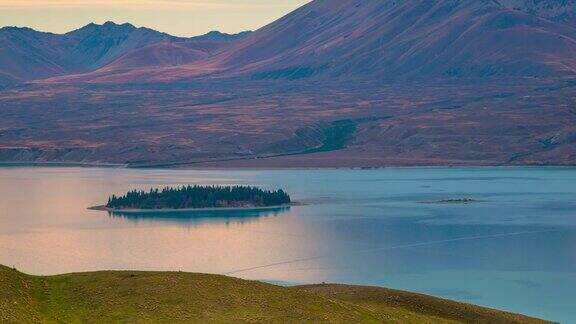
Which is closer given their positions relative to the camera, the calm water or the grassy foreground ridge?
the grassy foreground ridge

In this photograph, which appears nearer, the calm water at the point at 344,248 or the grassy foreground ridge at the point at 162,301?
the grassy foreground ridge at the point at 162,301

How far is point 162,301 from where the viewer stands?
201 ft

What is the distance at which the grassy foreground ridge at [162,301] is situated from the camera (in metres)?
59.3

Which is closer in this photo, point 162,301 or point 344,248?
point 162,301

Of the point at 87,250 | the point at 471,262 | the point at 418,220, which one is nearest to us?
the point at 471,262

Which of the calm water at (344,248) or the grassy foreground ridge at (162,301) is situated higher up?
the grassy foreground ridge at (162,301)

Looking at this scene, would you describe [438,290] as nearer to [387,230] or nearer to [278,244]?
[278,244]

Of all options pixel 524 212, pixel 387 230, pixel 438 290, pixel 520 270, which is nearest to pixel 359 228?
pixel 387 230

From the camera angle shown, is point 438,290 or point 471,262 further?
point 471,262

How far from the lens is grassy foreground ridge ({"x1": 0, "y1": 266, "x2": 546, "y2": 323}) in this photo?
195 ft

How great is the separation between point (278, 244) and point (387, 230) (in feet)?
82.8

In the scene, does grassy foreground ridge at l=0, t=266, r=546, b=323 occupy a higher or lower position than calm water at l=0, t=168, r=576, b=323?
higher

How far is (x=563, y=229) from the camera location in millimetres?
169375

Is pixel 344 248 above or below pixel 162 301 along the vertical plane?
below
